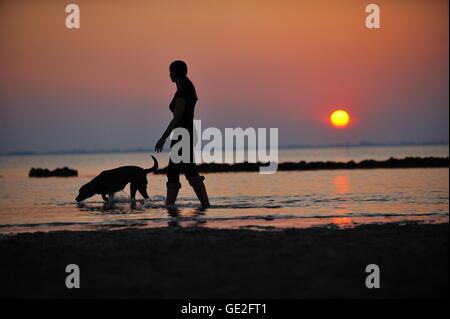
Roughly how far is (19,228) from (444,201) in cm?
775

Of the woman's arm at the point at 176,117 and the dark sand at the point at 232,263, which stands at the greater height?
the woman's arm at the point at 176,117

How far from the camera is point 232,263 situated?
17.3 feet

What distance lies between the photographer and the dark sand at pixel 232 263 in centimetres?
440

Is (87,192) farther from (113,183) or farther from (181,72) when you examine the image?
(181,72)

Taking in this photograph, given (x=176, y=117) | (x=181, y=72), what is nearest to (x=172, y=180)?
(x=176, y=117)

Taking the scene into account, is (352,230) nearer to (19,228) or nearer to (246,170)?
(19,228)

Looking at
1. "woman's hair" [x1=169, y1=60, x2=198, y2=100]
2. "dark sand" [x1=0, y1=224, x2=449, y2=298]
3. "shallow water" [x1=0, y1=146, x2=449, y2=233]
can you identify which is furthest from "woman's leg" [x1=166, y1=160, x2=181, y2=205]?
"dark sand" [x1=0, y1=224, x2=449, y2=298]

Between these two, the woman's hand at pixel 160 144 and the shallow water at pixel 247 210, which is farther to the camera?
the woman's hand at pixel 160 144

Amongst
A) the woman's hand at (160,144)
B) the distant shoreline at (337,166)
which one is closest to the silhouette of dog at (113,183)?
the woman's hand at (160,144)

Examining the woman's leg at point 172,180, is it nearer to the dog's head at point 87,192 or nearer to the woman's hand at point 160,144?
the woman's hand at point 160,144

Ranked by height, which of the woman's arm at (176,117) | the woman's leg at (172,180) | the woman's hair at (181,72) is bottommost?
the woman's leg at (172,180)
